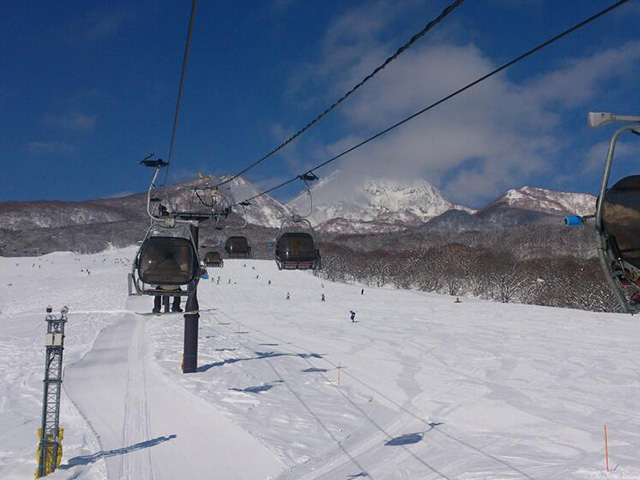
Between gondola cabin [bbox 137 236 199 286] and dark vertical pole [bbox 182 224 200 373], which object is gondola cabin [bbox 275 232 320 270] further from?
dark vertical pole [bbox 182 224 200 373]

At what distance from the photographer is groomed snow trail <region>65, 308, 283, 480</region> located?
1073cm

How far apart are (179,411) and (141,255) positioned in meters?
6.68

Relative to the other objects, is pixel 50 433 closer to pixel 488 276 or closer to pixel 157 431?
pixel 157 431

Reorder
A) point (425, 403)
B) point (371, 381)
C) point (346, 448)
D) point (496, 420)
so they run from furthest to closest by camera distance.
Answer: point (371, 381), point (425, 403), point (496, 420), point (346, 448)

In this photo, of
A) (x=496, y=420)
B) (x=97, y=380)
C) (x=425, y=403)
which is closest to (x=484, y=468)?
(x=496, y=420)

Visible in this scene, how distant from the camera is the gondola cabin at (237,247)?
25.1 m

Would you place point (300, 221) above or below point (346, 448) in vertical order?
above

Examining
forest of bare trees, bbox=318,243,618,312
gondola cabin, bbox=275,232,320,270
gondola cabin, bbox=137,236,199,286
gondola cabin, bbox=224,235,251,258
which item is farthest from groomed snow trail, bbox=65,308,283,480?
forest of bare trees, bbox=318,243,618,312

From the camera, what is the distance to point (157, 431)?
42.3 feet

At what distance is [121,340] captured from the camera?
28.4 meters

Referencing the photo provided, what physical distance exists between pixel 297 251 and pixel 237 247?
11.5 metres

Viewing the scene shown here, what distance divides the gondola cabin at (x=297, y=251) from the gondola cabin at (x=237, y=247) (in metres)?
Answer: 10.9

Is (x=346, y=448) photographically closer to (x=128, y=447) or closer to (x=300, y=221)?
(x=128, y=447)

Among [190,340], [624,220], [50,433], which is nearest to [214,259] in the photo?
[190,340]
